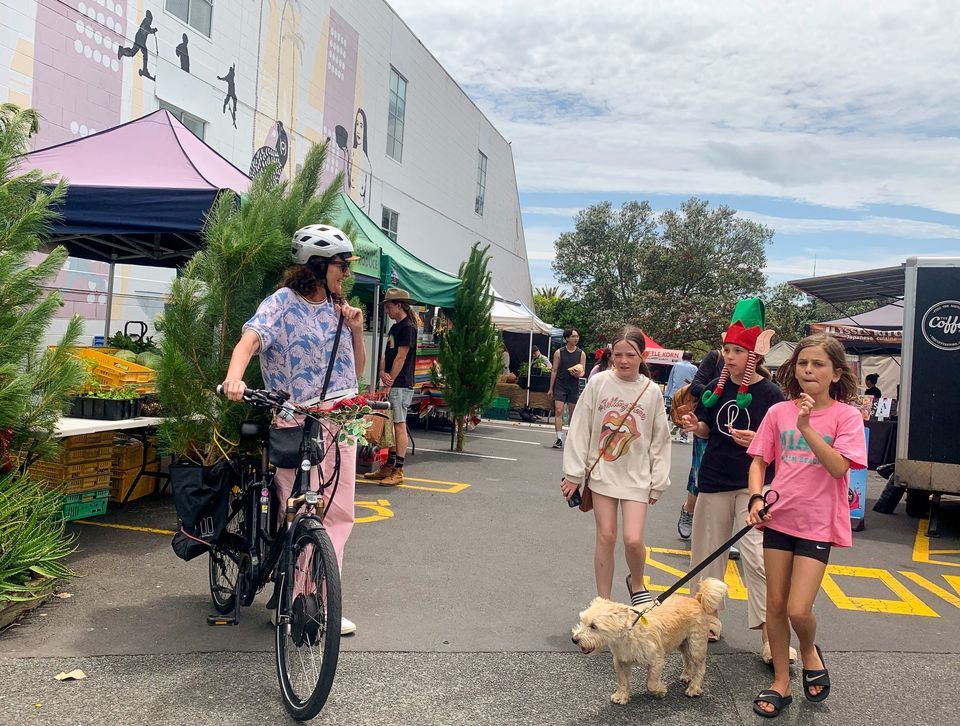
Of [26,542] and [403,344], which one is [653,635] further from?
[403,344]

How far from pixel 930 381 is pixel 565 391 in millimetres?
6904

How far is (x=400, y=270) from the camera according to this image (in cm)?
953

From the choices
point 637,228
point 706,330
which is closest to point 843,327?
point 706,330

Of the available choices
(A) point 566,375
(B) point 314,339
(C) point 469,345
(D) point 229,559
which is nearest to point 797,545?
(B) point 314,339

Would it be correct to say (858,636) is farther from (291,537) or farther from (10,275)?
(10,275)

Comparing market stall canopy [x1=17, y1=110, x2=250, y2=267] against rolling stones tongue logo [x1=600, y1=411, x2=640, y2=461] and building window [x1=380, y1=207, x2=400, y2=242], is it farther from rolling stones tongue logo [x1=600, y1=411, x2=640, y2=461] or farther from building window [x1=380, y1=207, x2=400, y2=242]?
building window [x1=380, y1=207, x2=400, y2=242]

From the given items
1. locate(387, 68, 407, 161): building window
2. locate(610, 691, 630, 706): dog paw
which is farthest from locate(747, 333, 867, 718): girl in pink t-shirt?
locate(387, 68, 407, 161): building window

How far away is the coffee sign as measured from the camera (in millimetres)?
8164

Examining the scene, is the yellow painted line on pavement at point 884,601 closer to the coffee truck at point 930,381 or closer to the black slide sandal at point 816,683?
the black slide sandal at point 816,683

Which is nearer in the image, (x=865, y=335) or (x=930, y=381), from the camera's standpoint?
(x=930, y=381)

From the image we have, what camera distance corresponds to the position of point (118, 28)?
36.5ft

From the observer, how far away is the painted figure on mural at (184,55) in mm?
12445

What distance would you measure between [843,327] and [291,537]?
607 inches

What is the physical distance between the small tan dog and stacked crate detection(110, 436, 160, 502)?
192 inches
